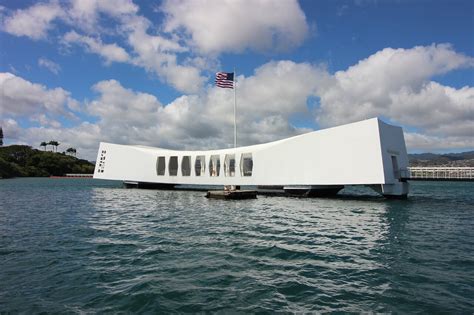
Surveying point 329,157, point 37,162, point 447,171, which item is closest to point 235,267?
point 329,157

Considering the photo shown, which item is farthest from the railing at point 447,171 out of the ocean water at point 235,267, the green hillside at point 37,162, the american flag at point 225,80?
the green hillside at point 37,162

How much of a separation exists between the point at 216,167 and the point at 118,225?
27600mm

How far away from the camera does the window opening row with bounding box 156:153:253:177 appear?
4016 centimetres

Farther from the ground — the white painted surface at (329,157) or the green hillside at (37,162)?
the green hillside at (37,162)

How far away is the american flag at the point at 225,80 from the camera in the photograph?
33534 mm

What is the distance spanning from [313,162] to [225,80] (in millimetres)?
12114

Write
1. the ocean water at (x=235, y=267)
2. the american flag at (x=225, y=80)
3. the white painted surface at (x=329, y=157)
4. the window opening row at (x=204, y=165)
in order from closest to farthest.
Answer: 1. the ocean water at (x=235, y=267)
2. the white painted surface at (x=329, y=157)
3. the american flag at (x=225, y=80)
4. the window opening row at (x=204, y=165)

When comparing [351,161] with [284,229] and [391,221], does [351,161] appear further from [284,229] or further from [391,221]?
[284,229]

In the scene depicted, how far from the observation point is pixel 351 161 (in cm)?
3008

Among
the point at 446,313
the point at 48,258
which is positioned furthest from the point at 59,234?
the point at 446,313

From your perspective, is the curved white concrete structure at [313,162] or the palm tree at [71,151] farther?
the palm tree at [71,151]

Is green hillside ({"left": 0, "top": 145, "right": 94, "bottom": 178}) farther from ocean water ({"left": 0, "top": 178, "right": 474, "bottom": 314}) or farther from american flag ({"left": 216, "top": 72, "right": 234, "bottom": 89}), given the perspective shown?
ocean water ({"left": 0, "top": 178, "right": 474, "bottom": 314})

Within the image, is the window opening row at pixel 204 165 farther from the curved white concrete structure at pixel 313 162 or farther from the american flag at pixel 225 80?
the american flag at pixel 225 80

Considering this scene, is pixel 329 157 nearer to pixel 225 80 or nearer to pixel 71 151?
pixel 225 80
